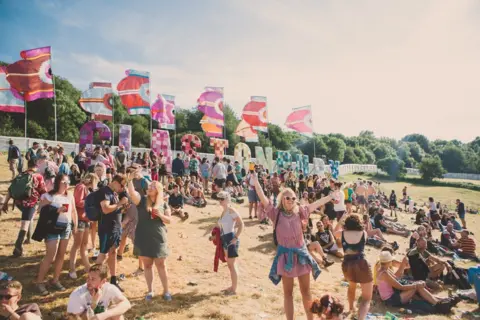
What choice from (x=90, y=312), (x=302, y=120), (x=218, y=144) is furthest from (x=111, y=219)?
(x=302, y=120)

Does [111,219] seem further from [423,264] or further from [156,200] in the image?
[423,264]

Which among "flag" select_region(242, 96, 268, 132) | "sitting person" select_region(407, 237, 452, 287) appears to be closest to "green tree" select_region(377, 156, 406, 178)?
"flag" select_region(242, 96, 268, 132)

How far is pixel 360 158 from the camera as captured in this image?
8062 centimetres

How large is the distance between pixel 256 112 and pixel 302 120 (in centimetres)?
325

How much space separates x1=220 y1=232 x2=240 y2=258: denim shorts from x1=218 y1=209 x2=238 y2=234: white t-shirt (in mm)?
68

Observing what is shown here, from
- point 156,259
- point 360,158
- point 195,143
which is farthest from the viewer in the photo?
point 360,158

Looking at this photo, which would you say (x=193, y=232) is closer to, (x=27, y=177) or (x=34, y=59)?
(x=27, y=177)

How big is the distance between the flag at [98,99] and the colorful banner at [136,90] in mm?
911

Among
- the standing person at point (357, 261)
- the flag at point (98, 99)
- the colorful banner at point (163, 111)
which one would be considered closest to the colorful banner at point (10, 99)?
the flag at point (98, 99)

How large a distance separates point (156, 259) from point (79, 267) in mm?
2088

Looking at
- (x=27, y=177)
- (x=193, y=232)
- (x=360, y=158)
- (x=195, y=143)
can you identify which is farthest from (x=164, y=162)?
(x=360, y=158)

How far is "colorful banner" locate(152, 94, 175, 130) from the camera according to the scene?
1791cm

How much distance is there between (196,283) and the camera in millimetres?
5641

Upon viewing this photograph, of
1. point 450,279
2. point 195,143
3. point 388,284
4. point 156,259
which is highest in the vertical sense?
point 195,143
